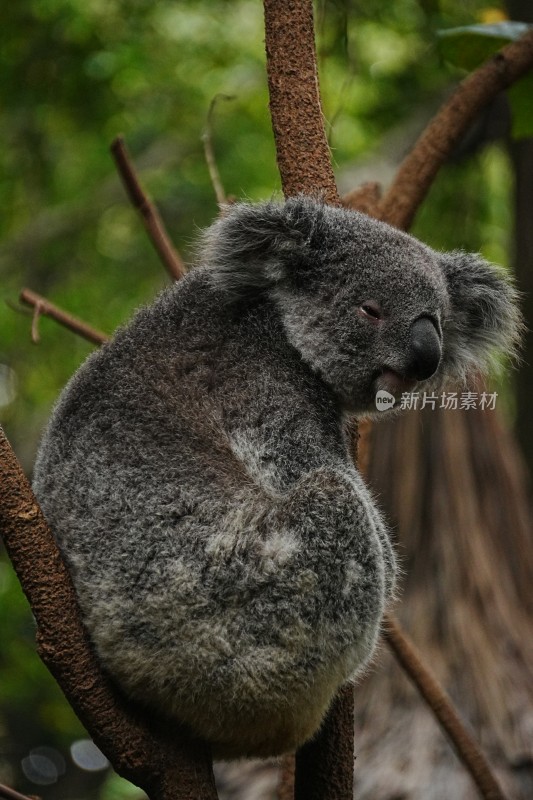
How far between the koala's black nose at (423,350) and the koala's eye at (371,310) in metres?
0.12

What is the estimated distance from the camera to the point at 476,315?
11.7ft

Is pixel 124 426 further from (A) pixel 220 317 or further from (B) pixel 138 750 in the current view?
(B) pixel 138 750

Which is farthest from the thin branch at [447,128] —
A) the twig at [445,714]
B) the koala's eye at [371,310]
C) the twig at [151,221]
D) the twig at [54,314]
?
the twig at [445,714]

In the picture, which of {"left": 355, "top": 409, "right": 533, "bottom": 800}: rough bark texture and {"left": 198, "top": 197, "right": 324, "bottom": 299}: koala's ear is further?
{"left": 355, "top": 409, "right": 533, "bottom": 800}: rough bark texture

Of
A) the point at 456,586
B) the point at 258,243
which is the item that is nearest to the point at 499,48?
the point at 258,243

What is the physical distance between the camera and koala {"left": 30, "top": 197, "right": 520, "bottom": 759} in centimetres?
264

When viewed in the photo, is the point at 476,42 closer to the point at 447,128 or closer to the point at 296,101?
the point at 447,128

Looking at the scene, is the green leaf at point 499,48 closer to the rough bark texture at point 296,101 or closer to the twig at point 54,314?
the rough bark texture at point 296,101

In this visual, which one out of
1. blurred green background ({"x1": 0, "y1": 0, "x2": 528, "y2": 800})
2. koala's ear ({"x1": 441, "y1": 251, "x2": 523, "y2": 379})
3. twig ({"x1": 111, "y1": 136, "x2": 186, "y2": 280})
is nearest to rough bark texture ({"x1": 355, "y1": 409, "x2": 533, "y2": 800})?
blurred green background ({"x1": 0, "y1": 0, "x2": 528, "y2": 800})

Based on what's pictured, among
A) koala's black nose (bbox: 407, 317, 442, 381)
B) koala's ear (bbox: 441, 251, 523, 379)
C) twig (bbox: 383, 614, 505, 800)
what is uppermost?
koala's black nose (bbox: 407, 317, 442, 381)

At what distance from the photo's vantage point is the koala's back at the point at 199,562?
2621 mm

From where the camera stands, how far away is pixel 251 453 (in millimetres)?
2848

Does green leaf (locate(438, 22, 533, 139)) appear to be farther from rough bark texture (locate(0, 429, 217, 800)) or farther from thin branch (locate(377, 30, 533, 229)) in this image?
rough bark texture (locate(0, 429, 217, 800))

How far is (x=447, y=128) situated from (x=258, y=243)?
1383 mm
